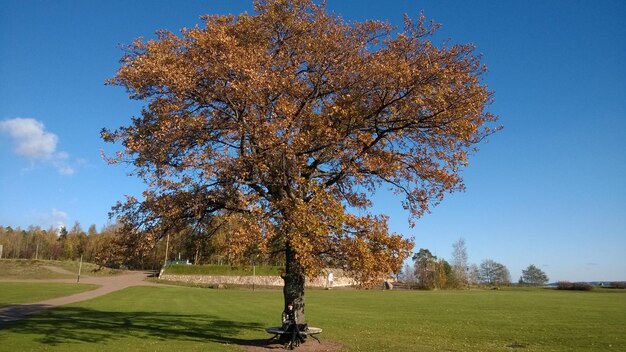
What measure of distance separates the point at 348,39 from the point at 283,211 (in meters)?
6.11

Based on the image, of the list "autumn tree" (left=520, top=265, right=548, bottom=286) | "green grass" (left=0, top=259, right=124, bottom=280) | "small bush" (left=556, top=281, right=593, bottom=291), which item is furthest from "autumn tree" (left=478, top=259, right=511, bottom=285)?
"green grass" (left=0, top=259, right=124, bottom=280)

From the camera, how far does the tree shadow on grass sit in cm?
1673

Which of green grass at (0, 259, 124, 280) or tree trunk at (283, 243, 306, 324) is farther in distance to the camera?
green grass at (0, 259, 124, 280)

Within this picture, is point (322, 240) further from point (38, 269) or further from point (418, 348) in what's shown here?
point (38, 269)

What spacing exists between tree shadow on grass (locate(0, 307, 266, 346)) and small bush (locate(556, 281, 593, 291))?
74.1 meters

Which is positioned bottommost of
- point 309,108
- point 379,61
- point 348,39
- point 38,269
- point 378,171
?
point 38,269

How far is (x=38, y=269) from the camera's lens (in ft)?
260

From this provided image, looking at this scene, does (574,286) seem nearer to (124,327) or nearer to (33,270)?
(124,327)

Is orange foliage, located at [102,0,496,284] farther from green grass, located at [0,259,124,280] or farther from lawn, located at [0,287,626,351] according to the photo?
green grass, located at [0,259,124,280]

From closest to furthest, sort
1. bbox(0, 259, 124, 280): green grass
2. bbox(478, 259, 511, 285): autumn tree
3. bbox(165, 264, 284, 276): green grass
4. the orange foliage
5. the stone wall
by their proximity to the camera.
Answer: the orange foliage < bbox(0, 259, 124, 280): green grass < the stone wall < bbox(165, 264, 284, 276): green grass < bbox(478, 259, 511, 285): autumn tree

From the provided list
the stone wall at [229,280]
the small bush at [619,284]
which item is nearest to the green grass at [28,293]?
the stone wall at [229,280]

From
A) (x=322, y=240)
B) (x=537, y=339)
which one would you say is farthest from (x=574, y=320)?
(x=322, y=240)

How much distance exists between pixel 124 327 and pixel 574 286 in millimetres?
81656

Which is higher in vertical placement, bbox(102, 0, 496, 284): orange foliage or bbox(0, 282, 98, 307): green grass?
bbox(102, 0, 496, 284): orange foliage
